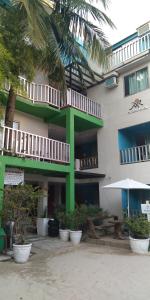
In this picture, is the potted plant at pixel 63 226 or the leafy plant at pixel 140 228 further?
the potted plant at pixel 63 226

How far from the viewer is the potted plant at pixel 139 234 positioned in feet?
29.2

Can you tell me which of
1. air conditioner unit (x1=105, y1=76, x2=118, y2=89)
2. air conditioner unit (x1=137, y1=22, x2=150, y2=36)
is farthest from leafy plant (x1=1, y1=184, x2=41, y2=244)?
air conditioner unit (x1=137, y1=22, x2=150, y2=36)

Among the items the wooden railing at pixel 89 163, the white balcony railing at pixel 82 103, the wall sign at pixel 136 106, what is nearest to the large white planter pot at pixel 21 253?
the white balcony railing at pixel 82 103

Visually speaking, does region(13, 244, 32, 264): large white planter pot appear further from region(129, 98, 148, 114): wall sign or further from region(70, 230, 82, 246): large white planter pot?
region(129, 98, 148, 114): wall sign

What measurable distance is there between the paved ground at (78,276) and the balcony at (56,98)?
22.1ft

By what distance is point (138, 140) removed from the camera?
567 inches

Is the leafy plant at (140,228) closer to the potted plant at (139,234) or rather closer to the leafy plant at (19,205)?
the potted plant at (139,234)

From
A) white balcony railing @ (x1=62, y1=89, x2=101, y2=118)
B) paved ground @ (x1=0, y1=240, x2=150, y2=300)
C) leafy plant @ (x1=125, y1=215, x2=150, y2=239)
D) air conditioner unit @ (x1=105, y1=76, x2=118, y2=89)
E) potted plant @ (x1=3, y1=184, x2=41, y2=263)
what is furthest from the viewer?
air conditioner unit @ (x1=105, y1=76, x2=118, y2=89)

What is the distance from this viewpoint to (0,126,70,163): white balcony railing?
9.66 m

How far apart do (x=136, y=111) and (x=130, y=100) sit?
798 mm

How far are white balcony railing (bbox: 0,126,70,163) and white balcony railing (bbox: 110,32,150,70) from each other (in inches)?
232

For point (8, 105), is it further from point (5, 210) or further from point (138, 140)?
point (138, 140)

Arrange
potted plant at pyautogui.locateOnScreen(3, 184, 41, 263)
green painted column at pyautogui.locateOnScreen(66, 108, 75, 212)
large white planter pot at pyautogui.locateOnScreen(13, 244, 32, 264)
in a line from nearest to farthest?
1. large white planter pot at pyautogui.locateOnScreen(13, 244, 32, 264)
2. potted plant at pyautogui.locateOnScreen(3, 184, 41, 263)
3. green painted column at pyautogui.locateOnScreen(66, 108, 75, 212)

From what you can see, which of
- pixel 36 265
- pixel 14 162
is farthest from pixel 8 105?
pixel 36 265
